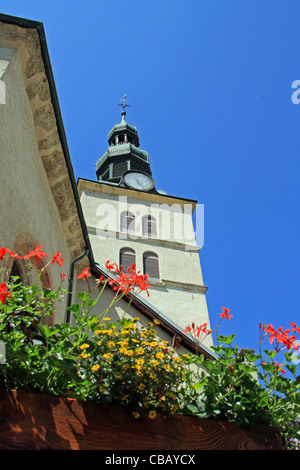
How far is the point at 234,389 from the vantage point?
2416mm

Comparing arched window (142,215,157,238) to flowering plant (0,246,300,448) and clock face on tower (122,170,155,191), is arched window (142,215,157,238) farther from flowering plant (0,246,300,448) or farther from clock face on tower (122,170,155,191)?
flowering plant (0,246,300,448)

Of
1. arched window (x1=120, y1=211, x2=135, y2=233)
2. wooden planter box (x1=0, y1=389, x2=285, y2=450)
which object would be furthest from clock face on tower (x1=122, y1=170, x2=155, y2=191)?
wooden planter box (x1=0, y1=389, x2=285, y2=450)

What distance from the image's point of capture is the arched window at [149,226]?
20.2 m

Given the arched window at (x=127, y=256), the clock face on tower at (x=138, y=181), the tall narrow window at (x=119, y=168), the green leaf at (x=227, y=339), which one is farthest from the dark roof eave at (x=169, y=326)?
the tall narrow window at (x=119, y=168)

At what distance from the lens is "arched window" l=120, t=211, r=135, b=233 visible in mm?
20188

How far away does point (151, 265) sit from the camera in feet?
60.8

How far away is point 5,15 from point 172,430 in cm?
450

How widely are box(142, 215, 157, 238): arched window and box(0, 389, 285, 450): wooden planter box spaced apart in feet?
58.6

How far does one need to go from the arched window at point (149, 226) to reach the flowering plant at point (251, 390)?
1755 centimetres

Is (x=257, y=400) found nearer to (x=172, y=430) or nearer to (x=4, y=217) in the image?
(x=172, y=430)

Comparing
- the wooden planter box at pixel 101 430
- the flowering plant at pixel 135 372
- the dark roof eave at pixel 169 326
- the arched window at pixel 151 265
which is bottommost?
the wooden planter box at pixel 101 430

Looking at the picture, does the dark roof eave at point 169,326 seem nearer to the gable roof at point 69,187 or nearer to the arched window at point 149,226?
the gable roof at point 69,187

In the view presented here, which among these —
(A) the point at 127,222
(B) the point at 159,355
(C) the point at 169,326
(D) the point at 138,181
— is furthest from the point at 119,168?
(B) the point at 159,355
